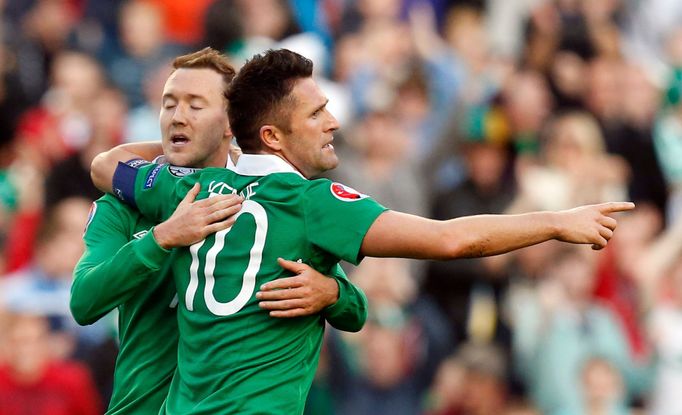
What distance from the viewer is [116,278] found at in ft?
15.7

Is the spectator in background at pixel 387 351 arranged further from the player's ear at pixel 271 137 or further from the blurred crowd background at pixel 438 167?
the player's ear at pixel 271 137

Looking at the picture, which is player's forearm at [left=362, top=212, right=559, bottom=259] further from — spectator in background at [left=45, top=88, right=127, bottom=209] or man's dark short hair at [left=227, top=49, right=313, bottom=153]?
spectator in background at [left=45, top=88, right=127, bottom=209]

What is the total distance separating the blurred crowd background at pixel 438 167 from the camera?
934 cm

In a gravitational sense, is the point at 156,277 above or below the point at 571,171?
below

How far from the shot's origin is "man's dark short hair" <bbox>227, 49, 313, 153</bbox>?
477cm

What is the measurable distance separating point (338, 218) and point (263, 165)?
342mm

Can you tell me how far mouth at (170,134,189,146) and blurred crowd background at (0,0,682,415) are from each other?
4.23 metres

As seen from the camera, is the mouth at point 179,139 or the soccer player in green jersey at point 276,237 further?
the mouth at point 179,139

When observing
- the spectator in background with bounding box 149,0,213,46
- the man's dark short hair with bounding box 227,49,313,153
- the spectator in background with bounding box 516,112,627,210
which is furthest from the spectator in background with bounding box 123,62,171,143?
the man's dark short hair with bounding box 227,49,313,153

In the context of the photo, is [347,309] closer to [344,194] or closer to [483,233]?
[344,194]

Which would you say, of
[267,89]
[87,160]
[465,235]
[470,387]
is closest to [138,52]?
[87,160]

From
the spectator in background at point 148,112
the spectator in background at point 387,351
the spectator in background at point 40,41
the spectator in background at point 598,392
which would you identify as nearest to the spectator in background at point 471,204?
the spectator in background at point 387,351

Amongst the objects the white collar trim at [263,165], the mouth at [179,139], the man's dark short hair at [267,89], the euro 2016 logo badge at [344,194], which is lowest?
the euro 2016 logo badge at [344,194]

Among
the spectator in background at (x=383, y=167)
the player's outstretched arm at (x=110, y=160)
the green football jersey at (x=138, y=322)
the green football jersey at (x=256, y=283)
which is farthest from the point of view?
the spectator in background at (x=383, y=167)
